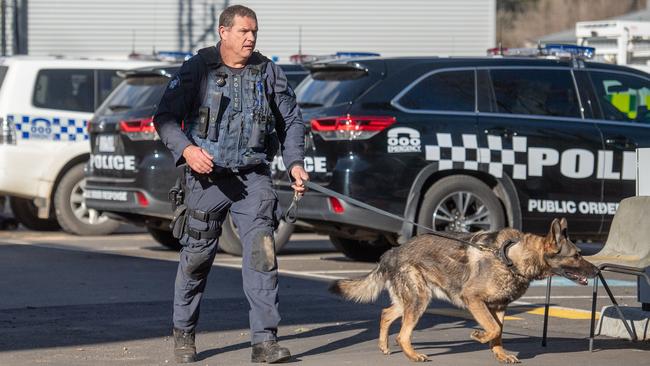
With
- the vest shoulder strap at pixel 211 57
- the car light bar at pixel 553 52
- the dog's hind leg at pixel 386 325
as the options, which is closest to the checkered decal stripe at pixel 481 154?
the car light bar at pixel 553 52

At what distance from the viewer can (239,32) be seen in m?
6.54

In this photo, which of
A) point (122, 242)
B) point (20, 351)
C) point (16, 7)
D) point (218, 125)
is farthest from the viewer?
point (16, 7)

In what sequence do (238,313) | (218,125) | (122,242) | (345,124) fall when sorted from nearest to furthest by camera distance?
(218,125) → (238,313) → (345,124) → (122,242)

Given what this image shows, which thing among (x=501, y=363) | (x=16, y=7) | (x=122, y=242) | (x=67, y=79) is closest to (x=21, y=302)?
(x=501, y=363)

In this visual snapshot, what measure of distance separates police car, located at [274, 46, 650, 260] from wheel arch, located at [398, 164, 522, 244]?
Result: 0.4 inches

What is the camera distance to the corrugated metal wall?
89.2 feet

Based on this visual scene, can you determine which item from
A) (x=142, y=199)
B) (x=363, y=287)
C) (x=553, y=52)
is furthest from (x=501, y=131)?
(x=363, y=287)

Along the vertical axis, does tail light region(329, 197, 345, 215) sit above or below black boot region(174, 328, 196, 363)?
above

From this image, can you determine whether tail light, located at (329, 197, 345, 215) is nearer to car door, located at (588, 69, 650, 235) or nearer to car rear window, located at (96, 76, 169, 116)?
car door, located at (588, 69, 650, 235)

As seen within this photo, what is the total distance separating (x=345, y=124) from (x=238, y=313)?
254 centimetres

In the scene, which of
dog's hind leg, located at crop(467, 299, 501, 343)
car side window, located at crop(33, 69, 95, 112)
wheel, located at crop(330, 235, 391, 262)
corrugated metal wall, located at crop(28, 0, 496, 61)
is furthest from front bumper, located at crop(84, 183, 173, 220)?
corrugated metal wall, located at crop(28, 0, 496, 61)

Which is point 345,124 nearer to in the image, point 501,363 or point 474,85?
→ point 474,85

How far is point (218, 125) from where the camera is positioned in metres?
6.55

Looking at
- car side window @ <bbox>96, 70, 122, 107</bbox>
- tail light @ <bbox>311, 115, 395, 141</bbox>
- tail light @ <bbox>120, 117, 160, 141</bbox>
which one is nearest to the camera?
tail light @ <bbox>311, 115, 395, 141</bbox>
